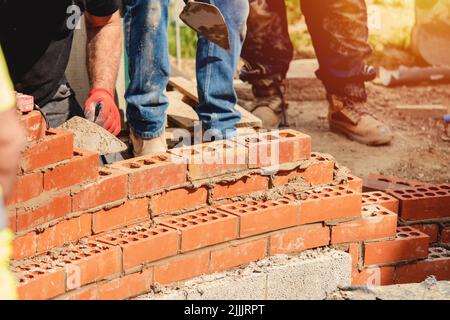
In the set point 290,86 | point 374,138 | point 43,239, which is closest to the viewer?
point 43,239

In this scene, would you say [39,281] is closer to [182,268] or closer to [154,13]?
[182,268]

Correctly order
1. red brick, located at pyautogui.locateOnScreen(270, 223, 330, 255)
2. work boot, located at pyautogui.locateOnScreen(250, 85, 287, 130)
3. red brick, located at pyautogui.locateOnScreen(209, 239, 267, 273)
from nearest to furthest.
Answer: red brick, located at pyautogui.locateOnScreen(209, 239, 267, 273)
red brick, located at pyautogui.locateOnScreen(270, 223, 330, 255)
work boot, located at pyautogui.locateOnScreen(250, 85, 287, 130)

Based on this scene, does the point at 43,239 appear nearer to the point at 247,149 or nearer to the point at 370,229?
the point at 247,149

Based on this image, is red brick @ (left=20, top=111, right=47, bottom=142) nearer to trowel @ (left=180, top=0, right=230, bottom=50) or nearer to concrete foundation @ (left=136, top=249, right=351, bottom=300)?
concrete foundation @ (left=136, top=249, right=351, bottom=300)

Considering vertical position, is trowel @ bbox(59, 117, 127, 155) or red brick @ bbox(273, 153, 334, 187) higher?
trowel @ bbox(59, 117, 127, 155)

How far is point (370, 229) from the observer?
13.8 feet

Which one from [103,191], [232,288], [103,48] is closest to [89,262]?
[103,191]

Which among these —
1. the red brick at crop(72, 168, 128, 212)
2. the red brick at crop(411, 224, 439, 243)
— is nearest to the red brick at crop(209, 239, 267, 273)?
the red brick at crop(72, 168, 128, 212)

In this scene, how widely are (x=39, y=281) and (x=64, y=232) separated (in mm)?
319

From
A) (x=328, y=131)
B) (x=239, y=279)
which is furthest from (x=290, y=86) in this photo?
(x=239, y=279)

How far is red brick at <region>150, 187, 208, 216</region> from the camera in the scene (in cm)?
385

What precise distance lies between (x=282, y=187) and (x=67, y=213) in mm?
954

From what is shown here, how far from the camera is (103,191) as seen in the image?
3674mm

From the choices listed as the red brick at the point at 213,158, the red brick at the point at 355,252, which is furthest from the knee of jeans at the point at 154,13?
the red brick at the point at 355,252
